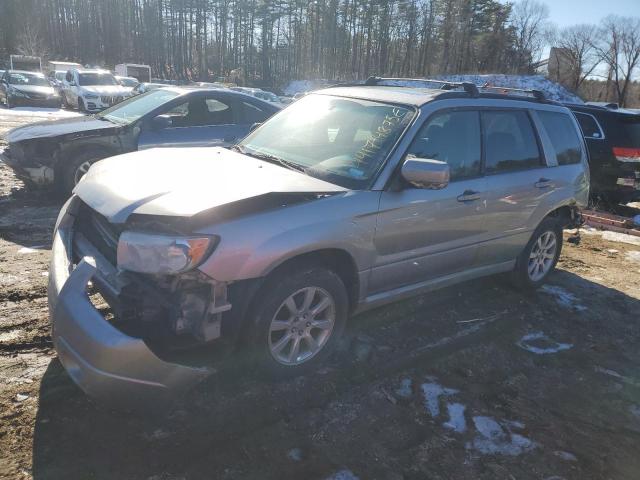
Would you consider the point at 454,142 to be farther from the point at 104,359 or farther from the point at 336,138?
the point at 104,359

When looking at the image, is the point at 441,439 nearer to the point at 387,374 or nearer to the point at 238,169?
the point at 387,374

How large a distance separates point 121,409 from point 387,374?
1742 millimetres

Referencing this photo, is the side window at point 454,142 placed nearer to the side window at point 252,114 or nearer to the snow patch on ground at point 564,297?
the snow patch on ground at point 564,297

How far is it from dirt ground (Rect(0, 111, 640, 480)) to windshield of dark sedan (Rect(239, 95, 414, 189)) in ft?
4.40

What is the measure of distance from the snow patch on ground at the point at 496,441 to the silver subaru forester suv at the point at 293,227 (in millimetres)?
1066

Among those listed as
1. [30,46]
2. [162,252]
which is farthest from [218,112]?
[30,46]

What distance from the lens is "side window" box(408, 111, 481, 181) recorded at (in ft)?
12.1

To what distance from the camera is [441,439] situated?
285 centimetres

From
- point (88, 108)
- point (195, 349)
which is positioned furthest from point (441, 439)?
point (88, 108)

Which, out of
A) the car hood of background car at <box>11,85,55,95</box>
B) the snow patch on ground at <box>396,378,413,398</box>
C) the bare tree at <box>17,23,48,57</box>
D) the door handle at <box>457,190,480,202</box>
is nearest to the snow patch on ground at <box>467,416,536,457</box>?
the snow patch on ground at <box>396,378,413,398</box>

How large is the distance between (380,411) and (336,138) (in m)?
1.98

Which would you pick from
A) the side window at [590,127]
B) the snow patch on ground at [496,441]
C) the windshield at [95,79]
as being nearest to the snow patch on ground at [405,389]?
the snow patch on ground at [496,441]

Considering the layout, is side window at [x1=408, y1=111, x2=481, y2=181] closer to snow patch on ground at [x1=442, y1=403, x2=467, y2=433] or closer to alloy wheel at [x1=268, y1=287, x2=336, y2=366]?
alloy wheel at [x1=268, y1=287, x2=336, y2=366]

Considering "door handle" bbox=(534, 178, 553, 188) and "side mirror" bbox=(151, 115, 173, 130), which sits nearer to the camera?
"door handle" bbox=(534, 178, 553, 188)
